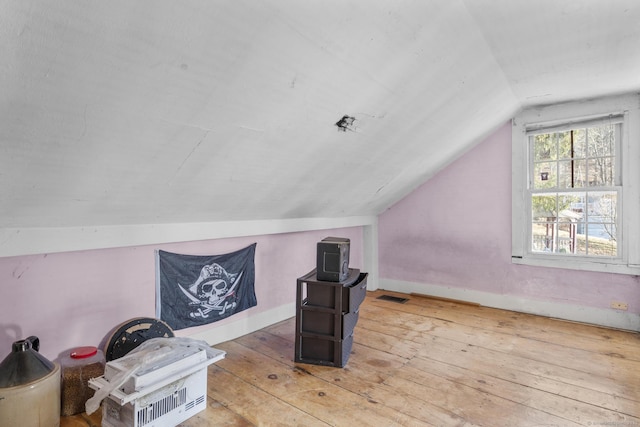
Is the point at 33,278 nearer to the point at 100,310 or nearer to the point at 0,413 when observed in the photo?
the point at 100,310

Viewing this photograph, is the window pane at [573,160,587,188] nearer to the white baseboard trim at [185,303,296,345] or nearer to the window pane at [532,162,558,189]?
the window pane at [532,162,558,189]

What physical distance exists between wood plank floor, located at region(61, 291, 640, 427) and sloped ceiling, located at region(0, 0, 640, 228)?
130 centimetres

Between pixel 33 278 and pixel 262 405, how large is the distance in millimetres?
1547

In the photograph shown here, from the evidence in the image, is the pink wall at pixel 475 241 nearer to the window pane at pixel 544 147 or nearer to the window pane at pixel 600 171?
the window pane at pixel 544 147

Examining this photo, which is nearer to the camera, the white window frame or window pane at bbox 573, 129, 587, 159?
the white window frame

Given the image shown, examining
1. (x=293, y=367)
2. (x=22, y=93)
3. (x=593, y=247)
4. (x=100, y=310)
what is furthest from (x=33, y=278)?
(x=593, y=247)

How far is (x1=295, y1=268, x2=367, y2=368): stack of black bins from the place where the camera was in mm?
2650

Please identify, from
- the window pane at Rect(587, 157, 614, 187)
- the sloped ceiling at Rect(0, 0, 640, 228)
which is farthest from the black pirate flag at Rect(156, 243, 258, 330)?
the window pane at Rect(587, 157, 614, 187)

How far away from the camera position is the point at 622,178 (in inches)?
138

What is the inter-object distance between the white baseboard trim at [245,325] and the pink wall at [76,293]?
0.06 m

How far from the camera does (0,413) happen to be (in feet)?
5.41

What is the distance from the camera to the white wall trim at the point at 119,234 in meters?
1.92

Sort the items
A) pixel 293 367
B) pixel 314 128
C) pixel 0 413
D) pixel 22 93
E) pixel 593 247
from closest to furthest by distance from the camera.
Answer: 1. pixel 22 93
2. pixel 0 413
3. pixel 314 128
4. pixel 293 367
5. pixel 593 247

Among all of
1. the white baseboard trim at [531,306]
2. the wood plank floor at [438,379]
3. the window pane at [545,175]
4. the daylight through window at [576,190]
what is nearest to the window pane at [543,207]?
the daylight through window at [576,190]
